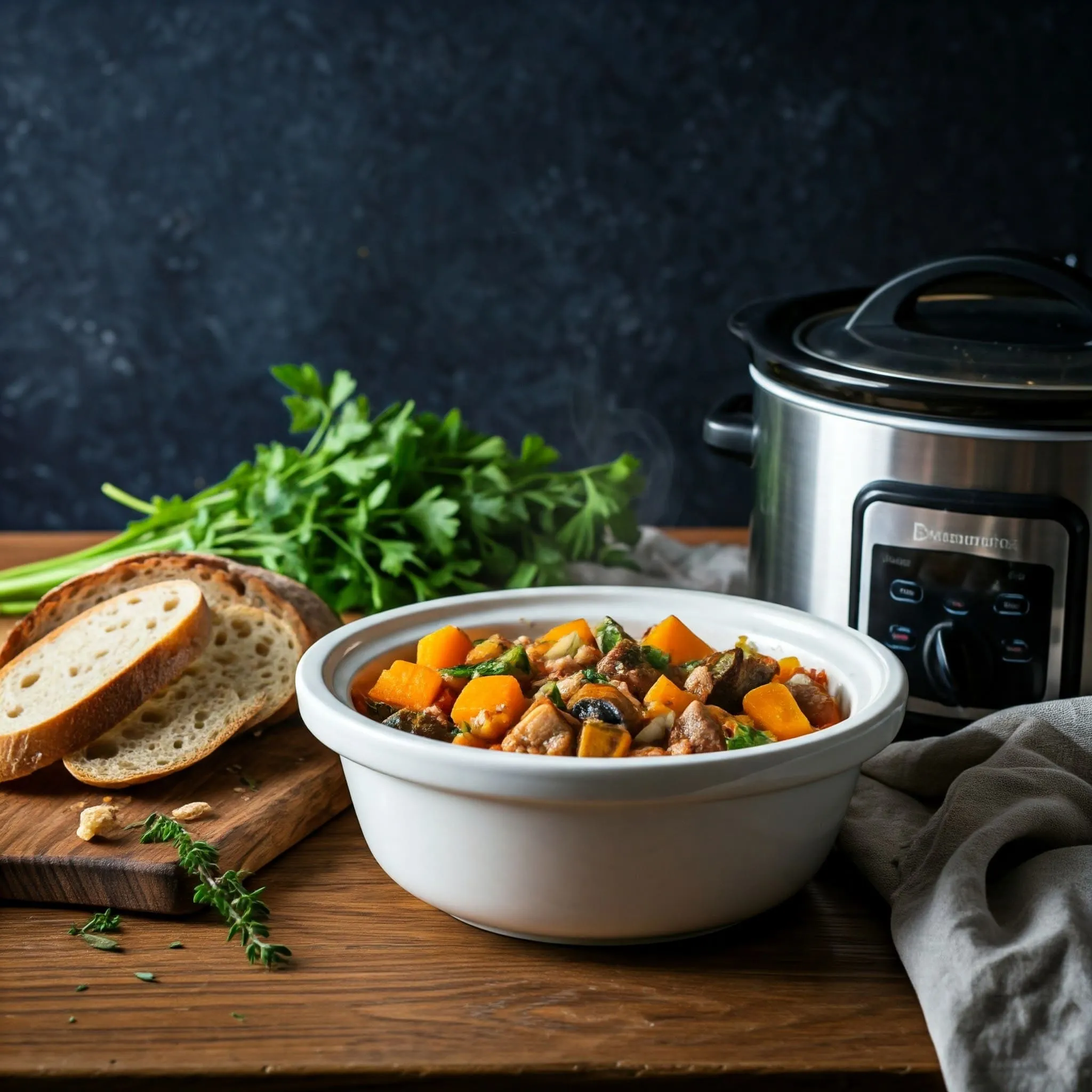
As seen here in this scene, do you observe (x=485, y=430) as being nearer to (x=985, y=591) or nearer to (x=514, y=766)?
(x=985, y=591)

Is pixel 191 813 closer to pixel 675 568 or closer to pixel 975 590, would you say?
pixel 975 590

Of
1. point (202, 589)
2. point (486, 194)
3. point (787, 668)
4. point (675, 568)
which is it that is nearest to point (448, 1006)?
point (787, 668)

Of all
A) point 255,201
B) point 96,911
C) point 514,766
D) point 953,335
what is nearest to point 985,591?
point 953,335

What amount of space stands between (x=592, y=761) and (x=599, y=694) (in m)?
0.15

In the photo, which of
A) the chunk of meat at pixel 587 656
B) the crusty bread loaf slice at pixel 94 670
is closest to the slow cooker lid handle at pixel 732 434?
the chunk of meat at pixel 587 656

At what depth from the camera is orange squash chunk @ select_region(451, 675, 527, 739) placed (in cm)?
108

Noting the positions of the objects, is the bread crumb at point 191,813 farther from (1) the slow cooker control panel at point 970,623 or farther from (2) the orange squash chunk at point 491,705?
(1) the slow cooker control panel at point 970,623

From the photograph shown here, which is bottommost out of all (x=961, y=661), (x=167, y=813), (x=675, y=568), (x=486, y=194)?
(x=675, y=568)

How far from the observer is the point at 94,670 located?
1452 millimetres

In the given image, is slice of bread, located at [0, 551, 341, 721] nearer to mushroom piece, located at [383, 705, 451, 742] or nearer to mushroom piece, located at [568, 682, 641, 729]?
mushroom piece, located at [383, 705, 451, 742]

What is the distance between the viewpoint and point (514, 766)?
94 cm

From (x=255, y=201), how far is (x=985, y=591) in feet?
6.91

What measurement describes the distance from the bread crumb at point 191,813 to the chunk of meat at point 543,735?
389 mm

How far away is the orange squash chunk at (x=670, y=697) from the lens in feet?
3.66
